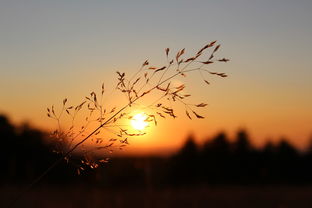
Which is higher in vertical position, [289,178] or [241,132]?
[241,132]

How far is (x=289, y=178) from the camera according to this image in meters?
27.2

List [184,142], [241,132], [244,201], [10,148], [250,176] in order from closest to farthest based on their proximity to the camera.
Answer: [244,201]
[10,148]
[250,176]
[184,142]
[241,132]

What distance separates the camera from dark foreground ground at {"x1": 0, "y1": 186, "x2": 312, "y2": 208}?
10.8m

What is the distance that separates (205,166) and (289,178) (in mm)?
4557

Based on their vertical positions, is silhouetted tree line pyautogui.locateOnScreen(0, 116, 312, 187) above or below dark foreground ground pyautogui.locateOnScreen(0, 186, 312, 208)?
above

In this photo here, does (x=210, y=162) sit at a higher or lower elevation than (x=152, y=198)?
higher

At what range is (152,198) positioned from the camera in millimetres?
12102

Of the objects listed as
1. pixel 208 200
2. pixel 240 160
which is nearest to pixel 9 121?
pixel 240 160

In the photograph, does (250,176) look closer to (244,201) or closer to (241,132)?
(241,132)

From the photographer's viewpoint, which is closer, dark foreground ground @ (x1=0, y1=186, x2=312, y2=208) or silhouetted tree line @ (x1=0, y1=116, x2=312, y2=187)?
dark foreground ground @ (x1=0, y1=186, x2=312, y2=208)

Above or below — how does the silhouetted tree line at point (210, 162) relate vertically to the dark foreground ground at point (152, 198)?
above

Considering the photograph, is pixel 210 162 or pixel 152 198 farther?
pixel 210 162

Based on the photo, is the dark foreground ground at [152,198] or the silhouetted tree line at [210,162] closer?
the dark foreground ground at [152,198]

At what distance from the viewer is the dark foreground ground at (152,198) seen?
10789mm
